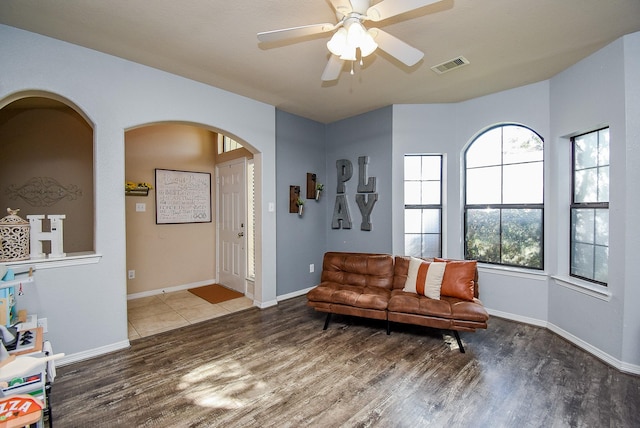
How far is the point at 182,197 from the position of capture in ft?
15.6

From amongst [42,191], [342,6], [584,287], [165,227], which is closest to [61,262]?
[42,191]

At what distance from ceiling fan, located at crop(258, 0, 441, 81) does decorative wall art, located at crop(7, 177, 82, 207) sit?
3634 mm

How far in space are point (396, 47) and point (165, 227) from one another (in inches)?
166

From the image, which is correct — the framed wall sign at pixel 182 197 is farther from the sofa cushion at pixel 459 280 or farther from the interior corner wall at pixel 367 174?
the sofa cushion at pixel 459 280

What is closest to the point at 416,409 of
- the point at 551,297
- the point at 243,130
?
the point at 551,297

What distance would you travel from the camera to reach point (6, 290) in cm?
189

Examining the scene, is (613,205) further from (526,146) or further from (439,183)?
(439,183)

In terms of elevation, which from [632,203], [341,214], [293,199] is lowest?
[341,214]

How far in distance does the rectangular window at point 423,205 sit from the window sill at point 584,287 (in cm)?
132

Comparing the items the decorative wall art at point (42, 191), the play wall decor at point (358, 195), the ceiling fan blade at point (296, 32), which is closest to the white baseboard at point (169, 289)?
the decorative wall art at point (42, 191)

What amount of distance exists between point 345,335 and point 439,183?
8.00 feet

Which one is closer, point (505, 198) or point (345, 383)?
point (345, 383)

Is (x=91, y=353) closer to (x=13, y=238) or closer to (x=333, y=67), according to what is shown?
(x=13, y=238)

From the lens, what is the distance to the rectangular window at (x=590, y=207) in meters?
2.71
